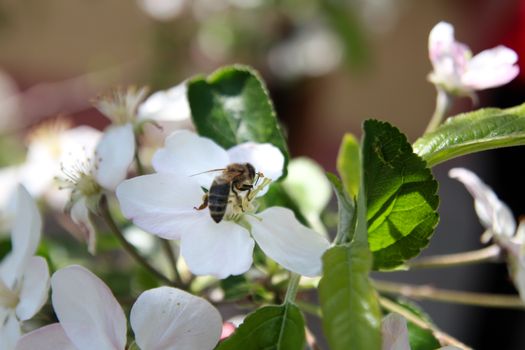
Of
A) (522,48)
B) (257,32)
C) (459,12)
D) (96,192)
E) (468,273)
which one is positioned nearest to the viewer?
(96,192)

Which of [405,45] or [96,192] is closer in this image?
[96,192]

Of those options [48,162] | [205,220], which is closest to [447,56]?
[205,220]

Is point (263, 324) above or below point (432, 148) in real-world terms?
below

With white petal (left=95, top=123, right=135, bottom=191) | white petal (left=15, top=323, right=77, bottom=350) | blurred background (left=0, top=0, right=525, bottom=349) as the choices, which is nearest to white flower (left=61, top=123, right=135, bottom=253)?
white petal (left=95, top=123, right=135, bottom=191)

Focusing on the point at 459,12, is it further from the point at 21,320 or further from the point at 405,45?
the point at 21,320

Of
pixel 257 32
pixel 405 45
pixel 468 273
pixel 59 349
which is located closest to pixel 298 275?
pixel 59 349

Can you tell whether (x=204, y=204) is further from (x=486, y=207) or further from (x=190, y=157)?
(x=486, y=207)

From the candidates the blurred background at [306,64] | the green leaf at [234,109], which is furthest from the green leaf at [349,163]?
the blurred background at [306,64]
